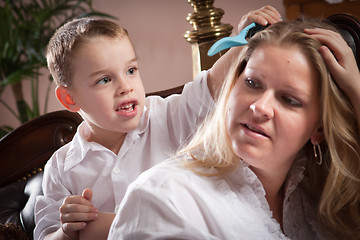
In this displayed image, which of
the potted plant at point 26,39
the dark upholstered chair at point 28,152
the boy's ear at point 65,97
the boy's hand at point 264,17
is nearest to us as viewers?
the boy's hand at point 264,17

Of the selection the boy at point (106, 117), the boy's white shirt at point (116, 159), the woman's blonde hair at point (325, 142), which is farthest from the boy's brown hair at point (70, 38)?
the woman's blonde hair at point (325, 142)

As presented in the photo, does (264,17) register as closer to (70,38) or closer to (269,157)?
(269,157)

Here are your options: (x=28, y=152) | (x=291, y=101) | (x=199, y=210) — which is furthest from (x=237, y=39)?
(x=28, y=152)

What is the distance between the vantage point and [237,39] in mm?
1343

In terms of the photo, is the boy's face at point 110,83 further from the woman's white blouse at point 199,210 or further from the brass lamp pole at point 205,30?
the brass lamp pole at point 205,30

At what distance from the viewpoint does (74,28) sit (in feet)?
5.09

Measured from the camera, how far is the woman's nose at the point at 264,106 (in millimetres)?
1115

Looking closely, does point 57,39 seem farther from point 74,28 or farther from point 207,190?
point 207,190

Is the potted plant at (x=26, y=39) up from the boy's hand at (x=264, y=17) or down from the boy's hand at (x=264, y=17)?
down

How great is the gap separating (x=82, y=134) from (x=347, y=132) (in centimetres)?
84

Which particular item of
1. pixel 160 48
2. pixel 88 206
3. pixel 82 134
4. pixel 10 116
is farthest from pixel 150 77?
pixel 88 206

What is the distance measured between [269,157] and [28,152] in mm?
1322

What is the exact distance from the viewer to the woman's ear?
48.6 inches

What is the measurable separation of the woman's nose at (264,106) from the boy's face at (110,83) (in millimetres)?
472
